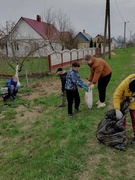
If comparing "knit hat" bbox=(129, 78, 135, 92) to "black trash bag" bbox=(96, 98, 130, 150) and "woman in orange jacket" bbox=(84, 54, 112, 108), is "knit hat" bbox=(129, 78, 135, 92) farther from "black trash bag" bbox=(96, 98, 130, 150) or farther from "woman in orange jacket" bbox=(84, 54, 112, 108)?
"woman in orange jacket" bbox=(84, 54, 112, 108)

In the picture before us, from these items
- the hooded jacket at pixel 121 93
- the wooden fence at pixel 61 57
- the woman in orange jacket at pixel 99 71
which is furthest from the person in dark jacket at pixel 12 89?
the wooden fence at pixel 61 57

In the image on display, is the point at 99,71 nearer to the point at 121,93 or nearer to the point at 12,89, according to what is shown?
the point at 121,93

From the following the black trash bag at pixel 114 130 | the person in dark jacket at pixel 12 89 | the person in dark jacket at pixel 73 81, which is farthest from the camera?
the person in dark jacket at pixel 12 89

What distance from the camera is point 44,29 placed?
31.1 m

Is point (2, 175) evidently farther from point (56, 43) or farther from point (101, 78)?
point (56, 43)

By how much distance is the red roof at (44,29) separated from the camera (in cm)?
2913

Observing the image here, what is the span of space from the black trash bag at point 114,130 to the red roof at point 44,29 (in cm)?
2568

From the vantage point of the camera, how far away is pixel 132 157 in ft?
10.4

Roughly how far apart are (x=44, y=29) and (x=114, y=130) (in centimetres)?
2980

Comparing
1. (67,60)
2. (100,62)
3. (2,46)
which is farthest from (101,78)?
(67,60)

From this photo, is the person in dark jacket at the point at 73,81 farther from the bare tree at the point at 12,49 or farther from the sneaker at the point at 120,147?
the bare tree at the point at 12,49

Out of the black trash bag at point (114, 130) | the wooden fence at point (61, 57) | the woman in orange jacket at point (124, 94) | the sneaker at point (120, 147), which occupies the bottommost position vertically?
the sneaker at point (120, 147)

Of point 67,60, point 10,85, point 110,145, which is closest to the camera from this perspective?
point 110,145

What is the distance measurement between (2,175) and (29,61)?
1000 centimetres
